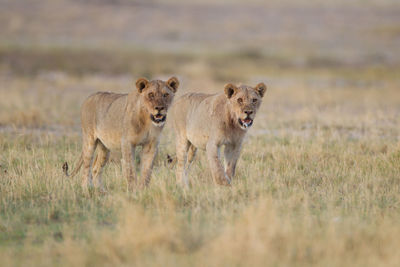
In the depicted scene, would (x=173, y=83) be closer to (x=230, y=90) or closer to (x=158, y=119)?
(x=158, y=119)

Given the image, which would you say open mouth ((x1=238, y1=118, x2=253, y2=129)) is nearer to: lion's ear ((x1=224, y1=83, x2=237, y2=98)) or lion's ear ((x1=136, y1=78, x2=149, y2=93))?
lion's ear ((x1=224, y1=83, x2=237, y2=98))

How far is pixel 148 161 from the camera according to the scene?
751cm

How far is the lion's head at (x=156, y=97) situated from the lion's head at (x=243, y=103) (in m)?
0.74

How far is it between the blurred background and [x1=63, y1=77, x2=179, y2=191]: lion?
498 centimetres

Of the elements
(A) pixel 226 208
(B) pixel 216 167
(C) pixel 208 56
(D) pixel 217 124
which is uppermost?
(C) pixel 208 56

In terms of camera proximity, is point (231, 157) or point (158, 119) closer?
point (158, 119)

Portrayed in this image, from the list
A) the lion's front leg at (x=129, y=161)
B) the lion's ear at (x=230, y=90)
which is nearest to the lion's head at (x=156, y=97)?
the lion's front leg at (x=129, y=161)

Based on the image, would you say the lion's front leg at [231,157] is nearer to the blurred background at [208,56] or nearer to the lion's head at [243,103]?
the lion's head at [243,103]

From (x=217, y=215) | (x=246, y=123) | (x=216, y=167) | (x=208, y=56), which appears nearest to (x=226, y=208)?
(x=217, y=215)

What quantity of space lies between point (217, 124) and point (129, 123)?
3.60 feet

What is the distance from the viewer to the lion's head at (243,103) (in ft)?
24.0

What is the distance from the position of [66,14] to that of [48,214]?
4795cm

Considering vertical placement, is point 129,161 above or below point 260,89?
below

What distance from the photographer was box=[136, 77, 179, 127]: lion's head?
23.4ft
